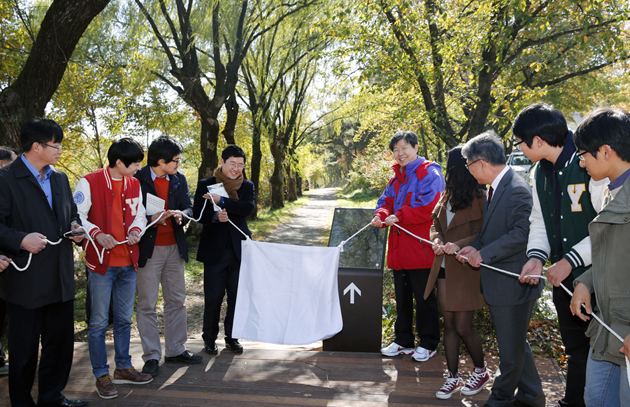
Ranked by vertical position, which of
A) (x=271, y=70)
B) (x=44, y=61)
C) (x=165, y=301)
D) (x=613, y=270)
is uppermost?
(x=271, y=70)

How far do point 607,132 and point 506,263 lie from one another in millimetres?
1257

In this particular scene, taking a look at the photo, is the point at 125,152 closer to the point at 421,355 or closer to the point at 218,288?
the point at 218,288

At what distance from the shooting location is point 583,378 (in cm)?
309

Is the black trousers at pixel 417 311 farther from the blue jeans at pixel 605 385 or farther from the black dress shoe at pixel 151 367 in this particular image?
the black dress shoe at pixel 151 367

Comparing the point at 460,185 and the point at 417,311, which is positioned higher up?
the point at 460,185

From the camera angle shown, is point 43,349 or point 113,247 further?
point 113,247

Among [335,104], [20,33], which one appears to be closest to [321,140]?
[335,104]

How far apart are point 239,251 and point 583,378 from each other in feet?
10.2

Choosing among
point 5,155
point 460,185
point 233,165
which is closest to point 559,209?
point 460,185

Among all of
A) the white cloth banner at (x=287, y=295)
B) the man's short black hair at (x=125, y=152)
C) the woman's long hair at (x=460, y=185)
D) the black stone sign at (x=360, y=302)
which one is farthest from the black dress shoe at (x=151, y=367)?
the woman's long hair at (x=460, y=185)

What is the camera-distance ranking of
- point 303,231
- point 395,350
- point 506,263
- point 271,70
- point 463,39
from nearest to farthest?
point 506,263 → point 395,350 → point 463,39 → point 303,231 → point 271,70

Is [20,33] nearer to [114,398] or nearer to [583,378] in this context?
[114,398]

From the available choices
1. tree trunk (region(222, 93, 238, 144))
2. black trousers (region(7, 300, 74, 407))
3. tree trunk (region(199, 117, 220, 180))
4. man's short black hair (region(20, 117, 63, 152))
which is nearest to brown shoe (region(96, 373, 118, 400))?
black trousers (region(7, 300, 74, 407))

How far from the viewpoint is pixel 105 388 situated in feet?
11.9
